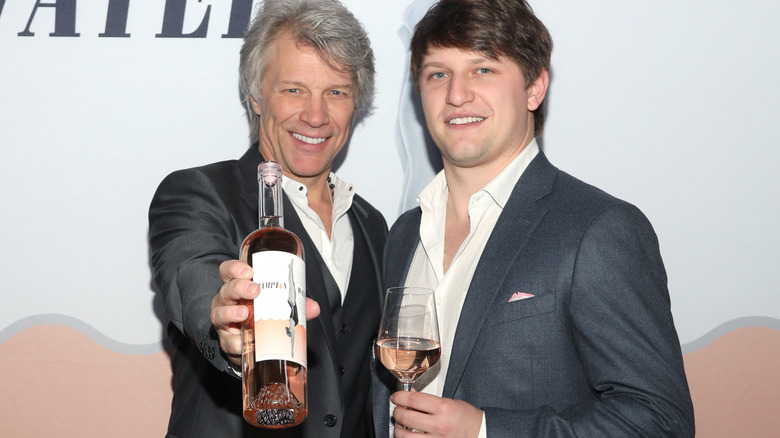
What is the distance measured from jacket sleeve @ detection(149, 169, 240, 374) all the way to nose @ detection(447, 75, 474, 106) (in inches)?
29.6

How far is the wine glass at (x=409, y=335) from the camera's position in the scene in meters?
1.61

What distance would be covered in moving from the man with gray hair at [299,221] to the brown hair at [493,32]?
0.37 metres

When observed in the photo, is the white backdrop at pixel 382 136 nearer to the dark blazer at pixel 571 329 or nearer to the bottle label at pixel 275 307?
the dark blazer at pixel 571 329

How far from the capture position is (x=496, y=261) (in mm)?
1908

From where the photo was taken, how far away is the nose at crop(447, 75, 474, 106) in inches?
82.4

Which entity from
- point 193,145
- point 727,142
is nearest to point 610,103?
point 727,142

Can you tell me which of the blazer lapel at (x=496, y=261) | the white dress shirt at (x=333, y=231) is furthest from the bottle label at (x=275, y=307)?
the white dress shirt at (x=333, y=231)

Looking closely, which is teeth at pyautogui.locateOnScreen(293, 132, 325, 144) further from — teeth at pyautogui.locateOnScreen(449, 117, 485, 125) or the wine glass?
the wine glass

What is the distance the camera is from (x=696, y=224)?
9.43 ft

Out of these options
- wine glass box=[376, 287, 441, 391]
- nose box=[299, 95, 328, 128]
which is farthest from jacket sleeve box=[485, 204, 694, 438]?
nose box=[299, 95, 328, 128]

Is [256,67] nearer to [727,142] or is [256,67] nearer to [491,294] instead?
[491,294]

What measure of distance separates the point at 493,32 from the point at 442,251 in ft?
2.23

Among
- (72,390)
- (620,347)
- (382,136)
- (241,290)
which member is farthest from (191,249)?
(72,390)

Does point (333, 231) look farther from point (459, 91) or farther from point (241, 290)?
point (241, 290)
